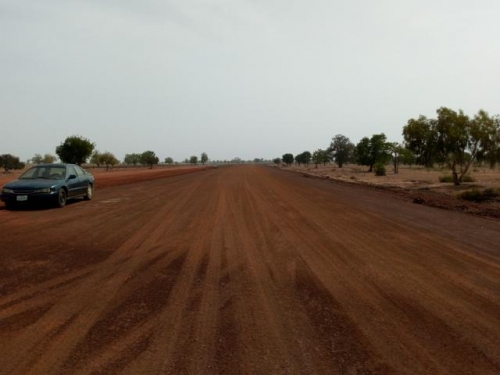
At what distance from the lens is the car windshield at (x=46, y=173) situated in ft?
48.5

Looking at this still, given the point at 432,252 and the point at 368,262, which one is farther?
the point at 432,252

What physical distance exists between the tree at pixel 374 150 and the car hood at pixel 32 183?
73.1 metres

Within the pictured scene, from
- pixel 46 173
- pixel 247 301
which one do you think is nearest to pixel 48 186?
pixel 46 173

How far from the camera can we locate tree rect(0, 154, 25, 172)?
91.4 m

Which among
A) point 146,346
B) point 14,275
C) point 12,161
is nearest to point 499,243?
point 146,346

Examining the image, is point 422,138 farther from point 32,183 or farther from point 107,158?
point 107,158

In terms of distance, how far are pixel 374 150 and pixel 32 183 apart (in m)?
75.9

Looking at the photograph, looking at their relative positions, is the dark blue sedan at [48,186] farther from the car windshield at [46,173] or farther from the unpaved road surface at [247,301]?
the unpaved road surface at [247,301]

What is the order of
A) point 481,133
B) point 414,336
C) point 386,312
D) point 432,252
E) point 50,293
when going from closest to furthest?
point 414,336 → point 386,312 → point 50,293 → point 432,252 → point 481,133

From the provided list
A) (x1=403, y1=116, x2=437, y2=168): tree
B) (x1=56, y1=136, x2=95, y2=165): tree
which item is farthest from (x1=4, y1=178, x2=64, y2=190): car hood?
(x1=56, y1=136, x2=95, y2=165): tree

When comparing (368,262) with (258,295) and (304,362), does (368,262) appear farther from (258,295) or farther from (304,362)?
(304,362)

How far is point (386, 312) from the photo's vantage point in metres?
4.59

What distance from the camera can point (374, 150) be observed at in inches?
3211

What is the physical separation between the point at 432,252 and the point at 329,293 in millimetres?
3494
